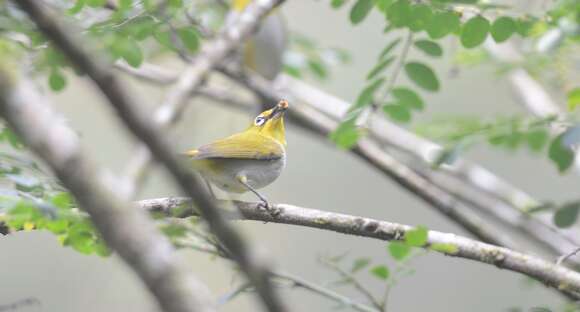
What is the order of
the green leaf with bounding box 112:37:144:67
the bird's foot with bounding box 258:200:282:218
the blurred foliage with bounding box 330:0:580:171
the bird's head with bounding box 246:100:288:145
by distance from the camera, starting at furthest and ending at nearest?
the bird's head with bounding box 246:100:288:145 → the green leaf with bounding box 112:37:144:67 → the blurred foliage with bounding box 330:0:580:171 → the bird's foot with bounding box 258:200:282:218

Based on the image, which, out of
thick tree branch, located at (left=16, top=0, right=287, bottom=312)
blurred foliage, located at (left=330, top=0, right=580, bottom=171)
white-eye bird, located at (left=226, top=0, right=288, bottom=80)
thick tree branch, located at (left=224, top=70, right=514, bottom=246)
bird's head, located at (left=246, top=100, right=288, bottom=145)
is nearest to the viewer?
thick tree branch, located at (left=16, top=0, right=287, bottom=312)

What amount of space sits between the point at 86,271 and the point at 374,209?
2.77 meters

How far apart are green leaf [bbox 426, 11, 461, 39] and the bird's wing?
1039 mm

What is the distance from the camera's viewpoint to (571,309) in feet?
7.39

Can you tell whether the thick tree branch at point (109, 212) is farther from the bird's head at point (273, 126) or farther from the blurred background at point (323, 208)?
the blurred background at point (323, 208)

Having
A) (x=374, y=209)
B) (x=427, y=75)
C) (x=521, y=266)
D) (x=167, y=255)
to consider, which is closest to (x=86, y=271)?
(x=374, y=209)

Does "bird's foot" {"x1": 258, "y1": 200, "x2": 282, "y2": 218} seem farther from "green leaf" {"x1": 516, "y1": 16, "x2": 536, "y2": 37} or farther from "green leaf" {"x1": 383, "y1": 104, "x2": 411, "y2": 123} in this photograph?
"green leaf" {"x1": 516, "y1": 16, "x2": 536, "y2": 37}

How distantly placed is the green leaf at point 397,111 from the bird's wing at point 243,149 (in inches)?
24.9

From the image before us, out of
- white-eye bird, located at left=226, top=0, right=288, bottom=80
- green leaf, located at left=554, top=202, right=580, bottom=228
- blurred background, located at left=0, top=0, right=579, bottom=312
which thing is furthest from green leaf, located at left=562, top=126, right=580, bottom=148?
blurred background, located at left=0, top=0, right=579, bottom=312

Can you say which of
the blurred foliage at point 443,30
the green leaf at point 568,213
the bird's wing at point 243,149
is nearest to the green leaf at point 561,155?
the blurred foliage at point 443,30

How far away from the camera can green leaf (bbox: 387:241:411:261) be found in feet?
7.23

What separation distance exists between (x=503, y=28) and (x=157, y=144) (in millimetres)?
2172

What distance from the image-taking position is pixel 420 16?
2719 mm

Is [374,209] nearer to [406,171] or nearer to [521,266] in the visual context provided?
[406,171]
